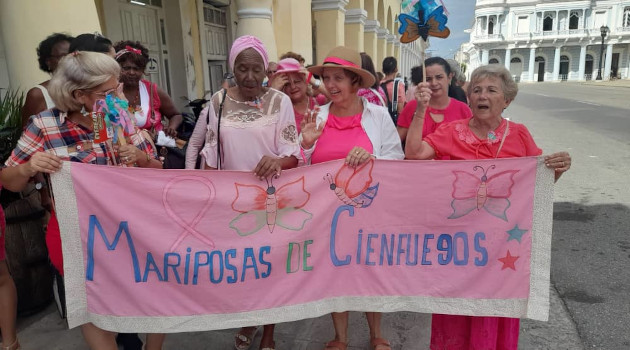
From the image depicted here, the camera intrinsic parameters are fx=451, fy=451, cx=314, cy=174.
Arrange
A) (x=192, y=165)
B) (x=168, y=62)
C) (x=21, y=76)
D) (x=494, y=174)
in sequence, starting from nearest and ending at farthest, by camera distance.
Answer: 1. (x=494, y=174)
2. (x=192, y=165)
3. (x=21, y=76)
4. (x=168, y=62)

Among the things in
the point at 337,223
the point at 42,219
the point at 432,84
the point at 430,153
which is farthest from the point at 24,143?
the point at 432,84

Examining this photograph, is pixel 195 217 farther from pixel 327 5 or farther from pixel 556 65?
pixel 556 65

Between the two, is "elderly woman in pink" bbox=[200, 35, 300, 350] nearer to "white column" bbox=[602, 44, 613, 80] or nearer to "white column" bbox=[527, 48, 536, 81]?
"white column" bbox=[602, 44, 613, 80]

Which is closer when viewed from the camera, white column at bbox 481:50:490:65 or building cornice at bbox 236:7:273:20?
building cornice at bbox 236:7:273:20

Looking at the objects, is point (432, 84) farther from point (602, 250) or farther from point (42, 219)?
point (42, 219)

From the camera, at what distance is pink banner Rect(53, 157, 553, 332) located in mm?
2527

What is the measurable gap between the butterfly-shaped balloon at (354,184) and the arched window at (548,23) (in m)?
97.5

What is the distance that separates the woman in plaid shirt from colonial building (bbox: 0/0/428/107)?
7.39ft

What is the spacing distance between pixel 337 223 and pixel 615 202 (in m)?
5.39

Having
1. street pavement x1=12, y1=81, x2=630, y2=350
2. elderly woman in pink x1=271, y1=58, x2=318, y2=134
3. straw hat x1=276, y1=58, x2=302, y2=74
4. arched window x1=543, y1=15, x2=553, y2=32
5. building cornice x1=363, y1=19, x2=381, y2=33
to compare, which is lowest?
street pavement x1=12, y1=81, x2=630, y2=350

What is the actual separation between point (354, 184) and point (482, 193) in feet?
2.48

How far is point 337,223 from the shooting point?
2.68 metres

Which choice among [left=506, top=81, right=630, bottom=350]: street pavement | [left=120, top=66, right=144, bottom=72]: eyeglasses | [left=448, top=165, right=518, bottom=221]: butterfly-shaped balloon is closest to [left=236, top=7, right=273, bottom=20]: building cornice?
[left=120, top=66, right=144, bottom=72]: eyeglasses

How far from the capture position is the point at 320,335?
3.37 metres
